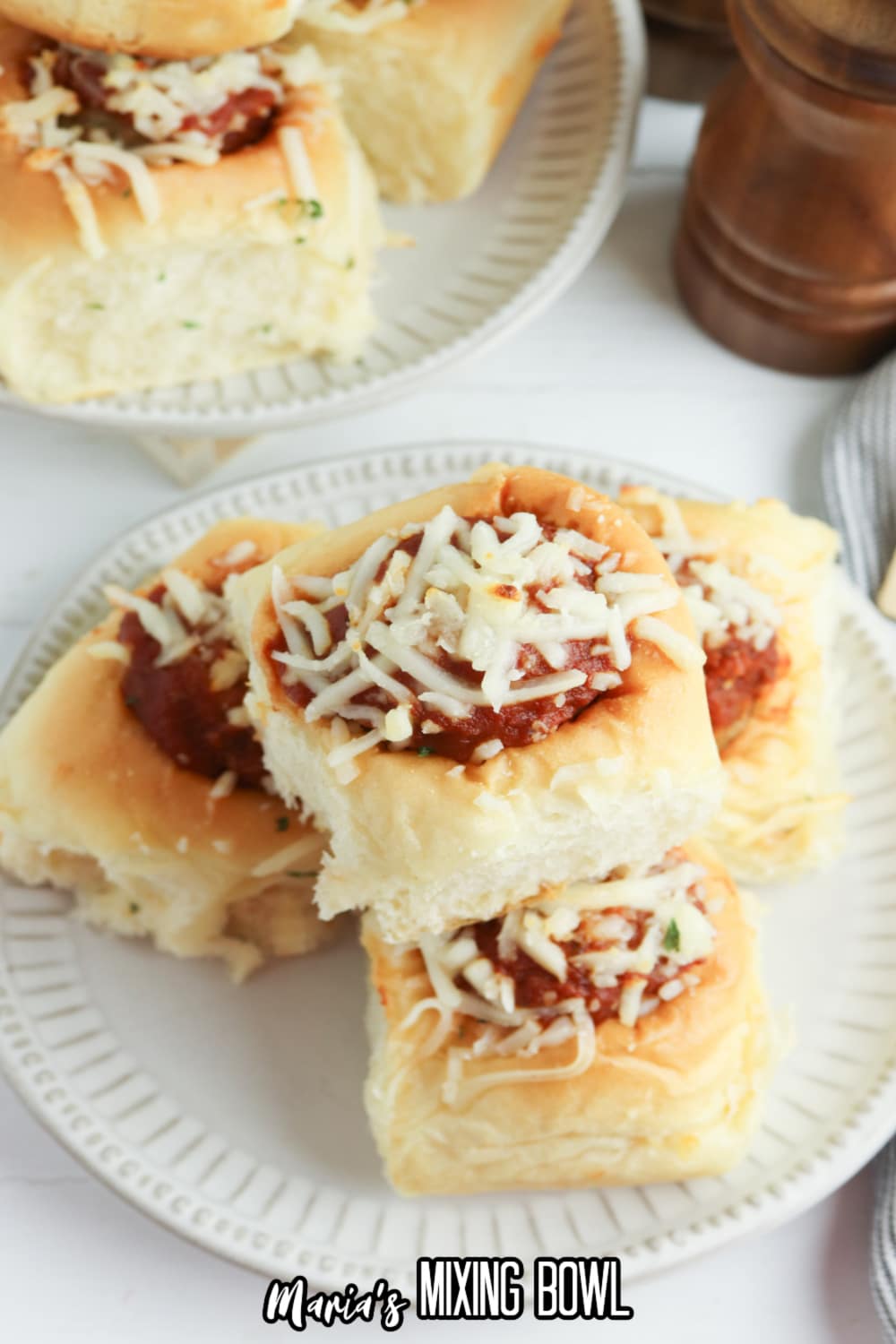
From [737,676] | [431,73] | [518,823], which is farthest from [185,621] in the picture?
[431,73]

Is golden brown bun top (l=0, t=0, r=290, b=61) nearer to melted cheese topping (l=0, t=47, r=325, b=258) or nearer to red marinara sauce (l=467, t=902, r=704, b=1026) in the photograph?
melted cheese topping (l=0, t=47, r=325, b=258)

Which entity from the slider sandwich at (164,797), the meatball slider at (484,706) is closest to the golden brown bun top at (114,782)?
the slider sandwich at (164,797)

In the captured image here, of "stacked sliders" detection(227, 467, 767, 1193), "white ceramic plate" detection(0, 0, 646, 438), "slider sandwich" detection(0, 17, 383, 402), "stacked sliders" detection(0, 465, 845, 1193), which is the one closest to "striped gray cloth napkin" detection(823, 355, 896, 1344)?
"stacked sliders" detection(0, 465, 845, 1193)

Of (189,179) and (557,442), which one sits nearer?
(189,179)

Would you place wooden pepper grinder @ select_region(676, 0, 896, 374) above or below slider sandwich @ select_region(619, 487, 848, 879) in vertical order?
above

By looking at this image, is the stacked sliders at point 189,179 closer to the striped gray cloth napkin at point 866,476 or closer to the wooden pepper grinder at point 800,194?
the wooden pepper grinder at point 800,194

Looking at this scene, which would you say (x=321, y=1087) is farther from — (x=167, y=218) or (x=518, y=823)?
(x=167, y=218)
